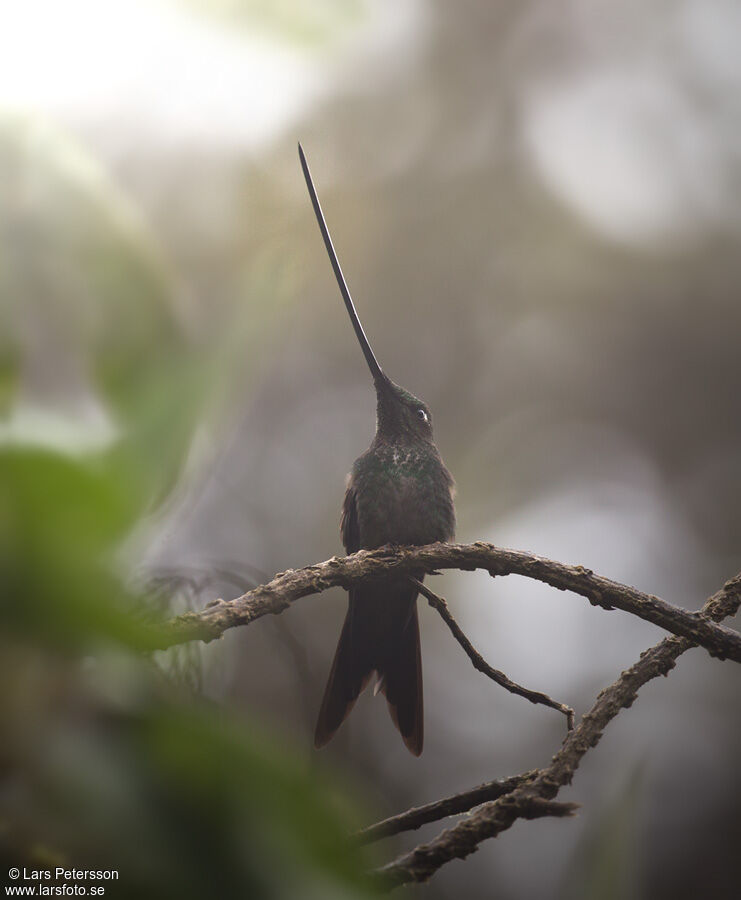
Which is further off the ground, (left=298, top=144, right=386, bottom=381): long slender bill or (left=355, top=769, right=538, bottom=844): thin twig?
(left=298, top=144, right=386, bottom=381): long slender bill

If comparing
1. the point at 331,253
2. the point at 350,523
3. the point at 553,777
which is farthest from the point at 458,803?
the point at 350,523

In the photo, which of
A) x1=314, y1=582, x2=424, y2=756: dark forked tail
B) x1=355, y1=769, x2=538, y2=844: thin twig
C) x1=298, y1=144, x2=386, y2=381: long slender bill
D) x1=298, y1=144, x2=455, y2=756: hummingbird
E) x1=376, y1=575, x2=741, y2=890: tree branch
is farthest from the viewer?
x1=298, y1=144, x2=455, y2=756: hummingbird

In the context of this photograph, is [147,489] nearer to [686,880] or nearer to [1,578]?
[1,578]

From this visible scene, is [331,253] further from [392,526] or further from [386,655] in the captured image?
[392,526]

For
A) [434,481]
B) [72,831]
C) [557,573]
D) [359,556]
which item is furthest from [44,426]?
[434,481]

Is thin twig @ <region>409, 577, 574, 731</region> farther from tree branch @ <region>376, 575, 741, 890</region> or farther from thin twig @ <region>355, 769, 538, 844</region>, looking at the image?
thin twig @ <region>355, 769, 538, 844</region>

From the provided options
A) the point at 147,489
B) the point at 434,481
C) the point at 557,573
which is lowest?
the point at 147,489

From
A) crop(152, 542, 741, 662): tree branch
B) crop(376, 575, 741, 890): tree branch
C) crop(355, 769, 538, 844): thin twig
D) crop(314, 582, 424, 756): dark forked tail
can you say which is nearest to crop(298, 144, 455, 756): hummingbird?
crop(314, 582, 424, 756): dark forked tail
